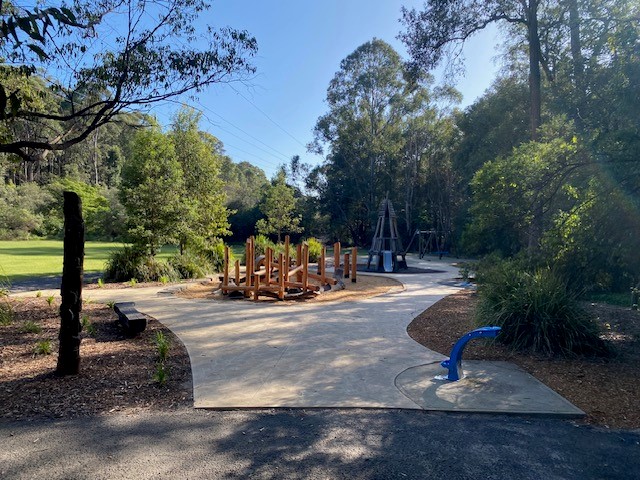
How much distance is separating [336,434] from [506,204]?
17.0 feet

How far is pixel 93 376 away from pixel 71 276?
1.14 m

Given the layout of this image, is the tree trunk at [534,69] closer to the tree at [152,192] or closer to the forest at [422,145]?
the forest at [422,145]

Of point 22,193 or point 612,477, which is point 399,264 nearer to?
point 612,477

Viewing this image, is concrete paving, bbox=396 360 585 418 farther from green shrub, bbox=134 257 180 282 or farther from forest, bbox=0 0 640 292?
green shrub, bbox=134 257 180 282

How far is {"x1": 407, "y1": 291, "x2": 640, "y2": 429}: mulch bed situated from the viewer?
403 cm

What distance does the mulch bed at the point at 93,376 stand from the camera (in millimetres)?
3953

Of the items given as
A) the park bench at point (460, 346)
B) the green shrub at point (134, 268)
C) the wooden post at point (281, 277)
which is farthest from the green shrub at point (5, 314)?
the park bench at point (460, 346)

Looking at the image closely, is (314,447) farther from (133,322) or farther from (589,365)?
(133,322)

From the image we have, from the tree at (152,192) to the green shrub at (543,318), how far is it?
10278mm

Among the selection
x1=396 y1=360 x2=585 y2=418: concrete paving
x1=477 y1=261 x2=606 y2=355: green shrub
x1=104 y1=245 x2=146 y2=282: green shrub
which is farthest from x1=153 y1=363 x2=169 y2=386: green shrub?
x1=104 y1=245 x2=146 y2=282: green shrub

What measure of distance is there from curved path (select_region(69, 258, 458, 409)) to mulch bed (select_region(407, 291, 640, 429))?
55 cm

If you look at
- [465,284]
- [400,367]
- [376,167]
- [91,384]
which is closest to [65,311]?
[91,384]

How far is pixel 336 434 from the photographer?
338 centimetres

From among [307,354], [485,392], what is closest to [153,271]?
[307,354]
